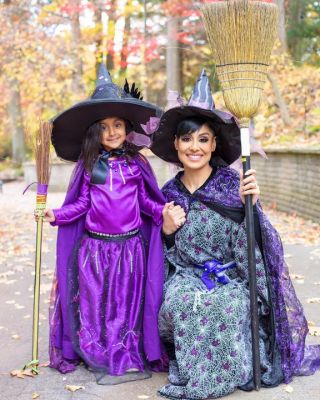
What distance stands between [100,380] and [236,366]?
0.88 metres

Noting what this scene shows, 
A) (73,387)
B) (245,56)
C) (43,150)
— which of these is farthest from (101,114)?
(73,387)

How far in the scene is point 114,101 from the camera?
3.72 metres

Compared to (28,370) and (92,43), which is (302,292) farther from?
(92,43)

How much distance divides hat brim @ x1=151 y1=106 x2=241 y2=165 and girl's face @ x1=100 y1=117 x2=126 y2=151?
24 cm

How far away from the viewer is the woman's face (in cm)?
378

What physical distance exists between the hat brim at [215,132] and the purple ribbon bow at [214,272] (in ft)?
2.33

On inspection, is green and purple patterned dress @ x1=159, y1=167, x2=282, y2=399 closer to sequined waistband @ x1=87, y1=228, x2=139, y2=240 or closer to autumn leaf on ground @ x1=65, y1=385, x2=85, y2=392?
sequined waistband @ x1=87, y1=228, x2=139, y2=240

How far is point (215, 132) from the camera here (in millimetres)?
3854

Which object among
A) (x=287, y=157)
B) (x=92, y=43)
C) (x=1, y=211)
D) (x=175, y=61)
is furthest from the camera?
(x=92, y=43)

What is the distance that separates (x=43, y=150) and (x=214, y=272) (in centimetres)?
132

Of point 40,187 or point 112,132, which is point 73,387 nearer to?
point 40,187

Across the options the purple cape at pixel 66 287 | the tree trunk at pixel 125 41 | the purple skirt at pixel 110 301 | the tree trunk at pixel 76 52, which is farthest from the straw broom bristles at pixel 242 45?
the tree trunk at pixel 76 52

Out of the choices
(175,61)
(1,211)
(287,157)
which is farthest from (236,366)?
(175,61)

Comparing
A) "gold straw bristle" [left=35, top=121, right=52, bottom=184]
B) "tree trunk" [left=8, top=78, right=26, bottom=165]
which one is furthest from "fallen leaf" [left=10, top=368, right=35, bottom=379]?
"tree trunk" [left=8, top=78, right=26, bottom=165]
